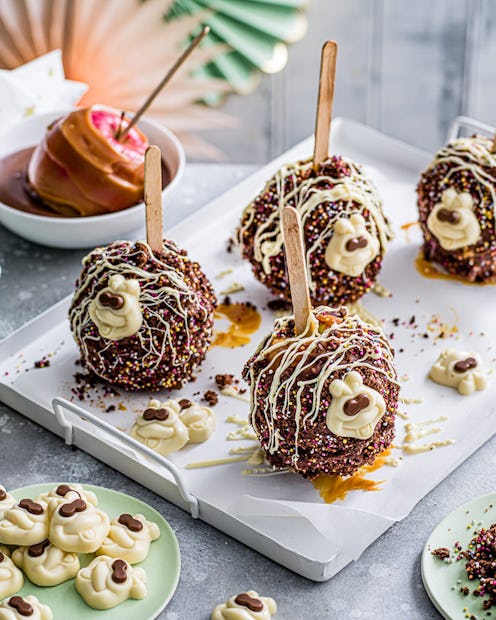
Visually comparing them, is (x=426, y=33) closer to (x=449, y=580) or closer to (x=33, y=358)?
(x=33, y=358)

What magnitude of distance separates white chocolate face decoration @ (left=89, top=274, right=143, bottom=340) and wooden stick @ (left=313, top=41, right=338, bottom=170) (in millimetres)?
464

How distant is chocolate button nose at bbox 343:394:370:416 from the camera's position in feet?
5.43

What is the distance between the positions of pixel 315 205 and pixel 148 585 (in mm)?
754

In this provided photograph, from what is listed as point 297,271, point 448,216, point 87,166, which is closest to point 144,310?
point 297,271

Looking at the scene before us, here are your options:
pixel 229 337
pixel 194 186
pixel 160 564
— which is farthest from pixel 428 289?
pixel 160 564

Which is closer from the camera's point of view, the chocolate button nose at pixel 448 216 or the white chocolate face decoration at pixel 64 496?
the white chocolate face decoration at pixel 64 496

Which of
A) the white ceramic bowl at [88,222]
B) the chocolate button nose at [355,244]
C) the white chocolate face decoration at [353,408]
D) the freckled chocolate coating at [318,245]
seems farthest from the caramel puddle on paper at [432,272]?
the white chocolate face decoration at [353,408]

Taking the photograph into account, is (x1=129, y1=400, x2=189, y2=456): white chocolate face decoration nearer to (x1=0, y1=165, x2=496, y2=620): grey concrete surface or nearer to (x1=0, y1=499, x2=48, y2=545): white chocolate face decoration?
(x1=0, y1=165, x2=496, y2=620): grey concrete surface

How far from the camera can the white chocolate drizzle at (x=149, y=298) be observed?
1.90 metres

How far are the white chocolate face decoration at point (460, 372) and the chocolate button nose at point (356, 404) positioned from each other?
38 centimetres

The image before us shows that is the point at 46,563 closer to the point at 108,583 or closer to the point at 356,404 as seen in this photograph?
the point at 108,583

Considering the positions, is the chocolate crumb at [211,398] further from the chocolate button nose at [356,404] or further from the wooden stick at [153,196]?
the chocolate button nose at [356,404]

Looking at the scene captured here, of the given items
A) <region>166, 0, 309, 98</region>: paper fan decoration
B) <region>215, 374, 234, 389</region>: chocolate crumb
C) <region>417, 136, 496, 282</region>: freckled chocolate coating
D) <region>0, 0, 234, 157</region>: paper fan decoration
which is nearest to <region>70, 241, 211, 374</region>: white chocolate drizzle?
<region>215, 374, 234, 389</region>: chocolate crumb

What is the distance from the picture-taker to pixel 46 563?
65.4 inches
